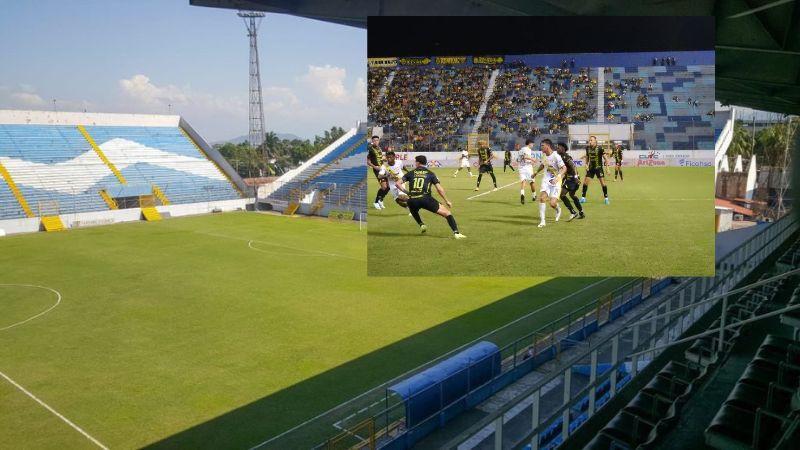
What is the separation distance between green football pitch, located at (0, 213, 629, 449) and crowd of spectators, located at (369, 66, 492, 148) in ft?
13.8

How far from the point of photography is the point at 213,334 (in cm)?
1126

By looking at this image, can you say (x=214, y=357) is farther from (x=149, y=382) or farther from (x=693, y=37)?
(x=693, y=37)

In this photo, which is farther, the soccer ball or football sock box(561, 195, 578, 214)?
football sock box(561, 195, 578, 214)

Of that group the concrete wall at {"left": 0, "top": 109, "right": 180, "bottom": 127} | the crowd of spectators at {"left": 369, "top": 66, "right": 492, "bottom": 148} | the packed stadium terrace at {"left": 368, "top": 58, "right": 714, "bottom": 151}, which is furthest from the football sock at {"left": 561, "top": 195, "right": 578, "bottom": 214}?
the concrete wall at {"left": 0, "top": 109, "right": 180, "bottom": 127}

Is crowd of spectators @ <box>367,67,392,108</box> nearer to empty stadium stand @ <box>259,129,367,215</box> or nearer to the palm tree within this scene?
the palm tree

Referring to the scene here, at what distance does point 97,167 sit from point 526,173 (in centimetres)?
3222

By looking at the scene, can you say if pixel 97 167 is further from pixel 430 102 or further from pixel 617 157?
pixel 617 157

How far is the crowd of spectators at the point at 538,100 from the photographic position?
5109 mm

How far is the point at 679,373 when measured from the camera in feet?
21.4

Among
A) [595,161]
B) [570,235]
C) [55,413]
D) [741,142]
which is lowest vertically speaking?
[55,413]

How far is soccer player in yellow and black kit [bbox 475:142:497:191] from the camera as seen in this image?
582 cm

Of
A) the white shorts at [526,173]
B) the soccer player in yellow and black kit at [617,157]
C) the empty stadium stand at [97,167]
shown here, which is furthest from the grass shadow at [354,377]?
the empty stadium stand at [97,167]

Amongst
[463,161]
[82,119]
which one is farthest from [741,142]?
[82,119]

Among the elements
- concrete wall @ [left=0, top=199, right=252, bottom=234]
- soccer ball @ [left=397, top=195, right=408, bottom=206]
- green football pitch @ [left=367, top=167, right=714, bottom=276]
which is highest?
soccer ball @ [left=397, top=195, right=408, bottom=206]
